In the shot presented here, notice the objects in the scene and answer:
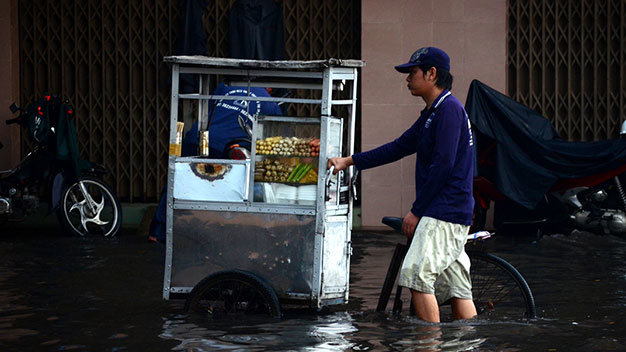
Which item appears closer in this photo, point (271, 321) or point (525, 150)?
point (271, 321)

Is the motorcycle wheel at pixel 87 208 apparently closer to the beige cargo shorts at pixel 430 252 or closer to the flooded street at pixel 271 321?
the flooded street at pixel 271 321

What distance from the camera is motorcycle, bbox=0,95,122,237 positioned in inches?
469

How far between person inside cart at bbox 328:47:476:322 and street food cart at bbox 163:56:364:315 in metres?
0.59

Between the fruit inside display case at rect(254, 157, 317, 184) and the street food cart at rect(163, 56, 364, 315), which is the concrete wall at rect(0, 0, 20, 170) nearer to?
the street food cart at rect(163, 56, 364, 315)

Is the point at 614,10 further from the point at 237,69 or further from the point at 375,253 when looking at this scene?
the point at 237,69

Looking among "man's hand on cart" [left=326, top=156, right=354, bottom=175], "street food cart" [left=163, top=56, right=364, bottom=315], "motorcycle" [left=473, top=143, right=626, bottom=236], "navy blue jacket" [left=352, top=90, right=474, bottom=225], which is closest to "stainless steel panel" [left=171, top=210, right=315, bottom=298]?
"street food cart" [left=163, top=56, right=364, bottom=315]

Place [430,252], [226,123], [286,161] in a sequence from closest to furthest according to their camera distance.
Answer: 1. [430,252]
2. [286,161]
3. [226,123]

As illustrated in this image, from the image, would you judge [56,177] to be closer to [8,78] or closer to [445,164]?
[8,78]

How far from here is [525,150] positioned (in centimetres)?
1197

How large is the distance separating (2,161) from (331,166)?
8.08 meters

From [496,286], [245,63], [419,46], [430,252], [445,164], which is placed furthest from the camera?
[419,46]

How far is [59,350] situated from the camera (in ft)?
18.9

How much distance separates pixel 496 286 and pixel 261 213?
5.02 feet

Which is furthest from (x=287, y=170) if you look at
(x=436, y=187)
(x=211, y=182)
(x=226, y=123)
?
(x=226, y=123)
